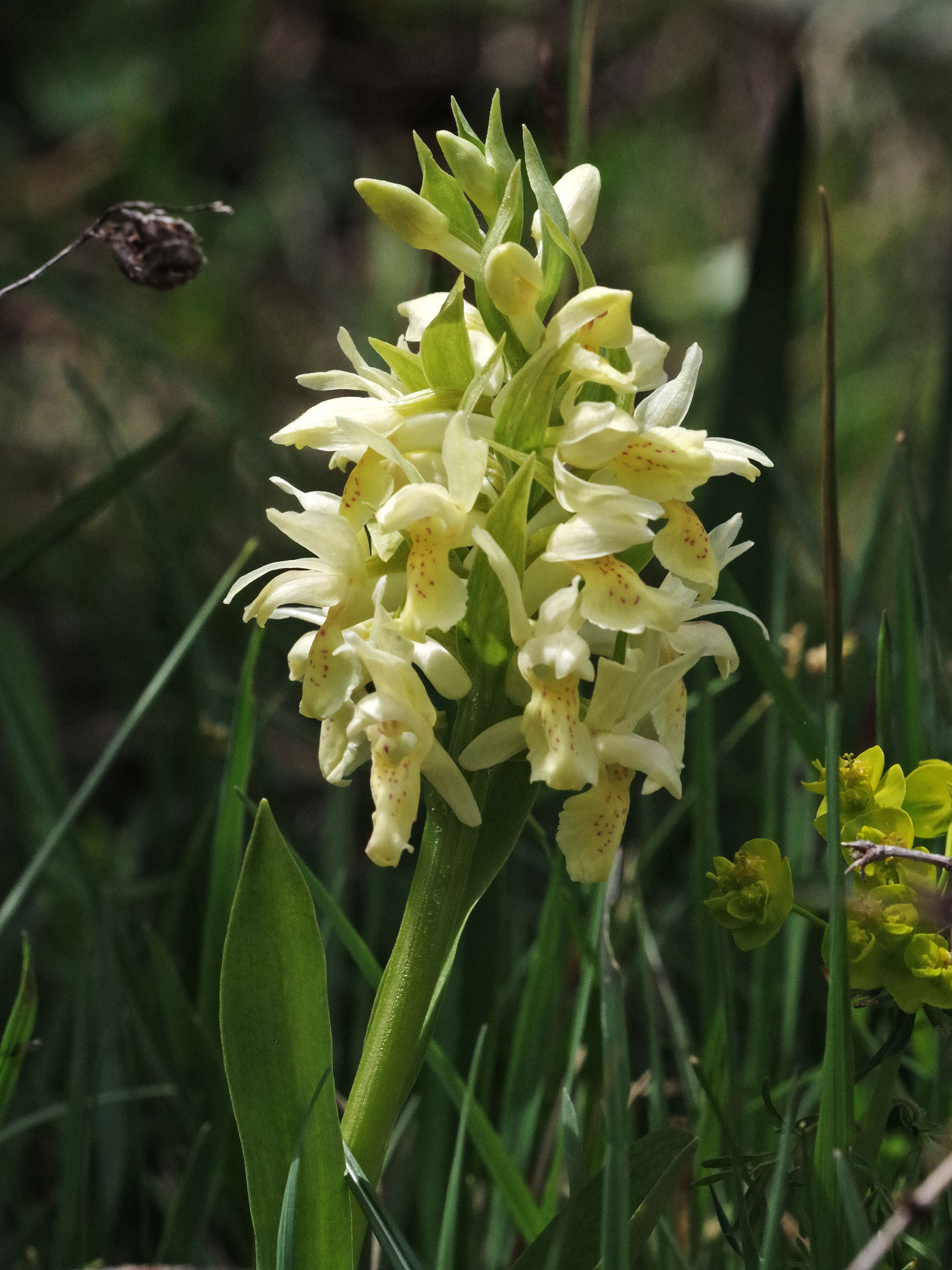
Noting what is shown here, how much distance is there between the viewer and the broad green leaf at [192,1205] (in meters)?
0.78

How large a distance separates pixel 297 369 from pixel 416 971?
6.99 feet

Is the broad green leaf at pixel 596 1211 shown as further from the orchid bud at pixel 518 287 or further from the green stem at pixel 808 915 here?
the orchid bud at pixel 518 287

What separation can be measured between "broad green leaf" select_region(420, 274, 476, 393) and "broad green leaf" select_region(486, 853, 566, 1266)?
1.18ft

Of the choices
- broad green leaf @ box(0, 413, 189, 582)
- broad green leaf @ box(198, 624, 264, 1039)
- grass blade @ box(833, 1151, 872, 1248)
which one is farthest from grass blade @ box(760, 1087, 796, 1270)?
broad green leaf @ box(0, 413, 189, 582)

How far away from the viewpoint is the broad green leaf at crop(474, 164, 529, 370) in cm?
65

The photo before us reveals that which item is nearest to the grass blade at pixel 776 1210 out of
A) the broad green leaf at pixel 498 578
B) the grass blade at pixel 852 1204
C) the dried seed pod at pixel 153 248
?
the grass blade at pixel 852 1204

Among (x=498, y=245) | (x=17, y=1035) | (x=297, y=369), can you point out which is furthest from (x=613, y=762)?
(x=297, y=369)

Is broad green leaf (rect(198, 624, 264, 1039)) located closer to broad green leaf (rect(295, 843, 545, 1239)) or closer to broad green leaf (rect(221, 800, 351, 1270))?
broad green leaf (rect(295, 843, 545, 1239))

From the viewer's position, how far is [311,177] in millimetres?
3111

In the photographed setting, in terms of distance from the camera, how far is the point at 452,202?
70cm

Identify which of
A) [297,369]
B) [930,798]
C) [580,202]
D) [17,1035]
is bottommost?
[17,1035]

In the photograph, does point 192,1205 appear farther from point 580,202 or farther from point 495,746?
point 580,202

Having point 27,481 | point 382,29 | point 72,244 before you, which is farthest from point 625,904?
point 382,29

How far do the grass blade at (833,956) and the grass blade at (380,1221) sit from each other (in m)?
0.21
